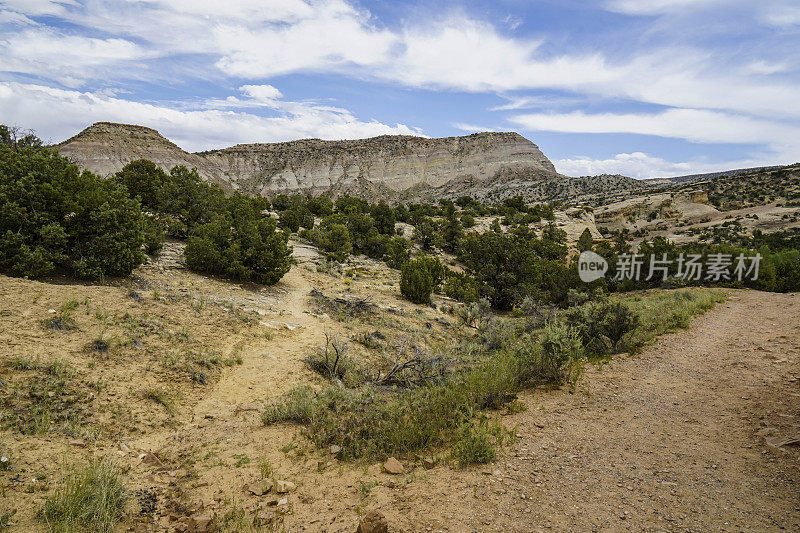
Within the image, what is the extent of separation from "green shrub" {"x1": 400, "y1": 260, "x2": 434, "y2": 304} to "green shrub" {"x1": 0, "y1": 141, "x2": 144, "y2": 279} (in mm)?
9475

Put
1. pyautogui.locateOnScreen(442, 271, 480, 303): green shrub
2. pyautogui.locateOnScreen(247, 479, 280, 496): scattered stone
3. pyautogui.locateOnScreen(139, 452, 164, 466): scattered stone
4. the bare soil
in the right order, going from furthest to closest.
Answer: pyautogui.locateOnScreen(442, 271, 480, 303): green shrub
pyautogui.locateOnScreen(139, 452, 164, 466): scattered stone
pyautogui.locateOnScreen(247, 479, 280, 496): scattered stone
the bare soil

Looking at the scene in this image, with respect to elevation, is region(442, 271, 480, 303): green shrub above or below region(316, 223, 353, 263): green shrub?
below

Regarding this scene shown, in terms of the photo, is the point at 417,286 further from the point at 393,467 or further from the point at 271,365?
the point at 393,467

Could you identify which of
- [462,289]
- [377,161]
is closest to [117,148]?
[377,161]

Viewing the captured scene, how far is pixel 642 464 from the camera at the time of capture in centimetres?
371

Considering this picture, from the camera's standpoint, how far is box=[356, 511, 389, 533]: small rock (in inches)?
116

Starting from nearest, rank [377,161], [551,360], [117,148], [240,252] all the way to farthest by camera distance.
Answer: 1. [551,360]
2. [240,252]
3. [117,148]
4. [377,161]

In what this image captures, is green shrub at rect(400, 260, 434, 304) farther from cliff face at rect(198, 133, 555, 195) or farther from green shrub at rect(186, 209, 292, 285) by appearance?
cliff face at rect(198, 133, 555, 195)

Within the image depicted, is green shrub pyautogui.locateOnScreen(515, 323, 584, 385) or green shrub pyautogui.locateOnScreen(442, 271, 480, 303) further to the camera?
green shrub pyautogui.locateOnScreen(442, 271, 480, 303)

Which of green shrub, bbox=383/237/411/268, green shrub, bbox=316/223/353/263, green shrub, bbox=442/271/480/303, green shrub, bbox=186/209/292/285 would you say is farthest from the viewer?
green shrub, bbox=383/237/411/268

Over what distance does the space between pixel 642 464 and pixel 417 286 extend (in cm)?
1165

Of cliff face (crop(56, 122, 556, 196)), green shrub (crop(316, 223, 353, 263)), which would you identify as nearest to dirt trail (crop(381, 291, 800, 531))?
green shrub (crop(316, 223, 353, 263))

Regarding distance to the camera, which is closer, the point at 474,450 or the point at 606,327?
the point at 474,450

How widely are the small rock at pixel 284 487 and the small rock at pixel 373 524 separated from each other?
1270mm
